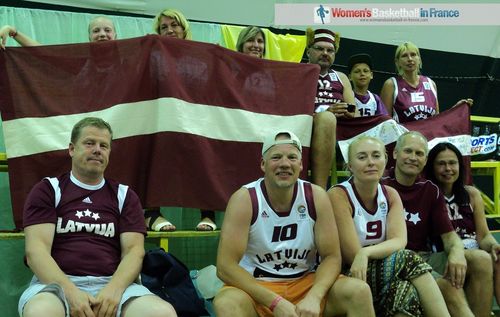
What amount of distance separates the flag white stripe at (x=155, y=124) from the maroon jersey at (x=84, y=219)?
2.18 ft

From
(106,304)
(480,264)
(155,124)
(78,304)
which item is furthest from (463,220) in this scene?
(78,304)

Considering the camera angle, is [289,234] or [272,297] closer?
[272,297]

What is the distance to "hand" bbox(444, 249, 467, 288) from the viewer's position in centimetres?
295

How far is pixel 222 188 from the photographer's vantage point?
3.40 meters

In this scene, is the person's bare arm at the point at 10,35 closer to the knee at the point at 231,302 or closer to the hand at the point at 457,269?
the knee at the point at 231,302

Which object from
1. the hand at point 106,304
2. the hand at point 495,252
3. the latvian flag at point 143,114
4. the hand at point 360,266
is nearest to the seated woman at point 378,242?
the hand at point 360,266

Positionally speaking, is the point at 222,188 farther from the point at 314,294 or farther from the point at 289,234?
the point at 314,294

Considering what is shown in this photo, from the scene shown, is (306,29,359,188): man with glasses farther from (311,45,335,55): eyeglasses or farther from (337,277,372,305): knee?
(337,277,372,305): knee

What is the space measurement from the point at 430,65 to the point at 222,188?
14.9 ft

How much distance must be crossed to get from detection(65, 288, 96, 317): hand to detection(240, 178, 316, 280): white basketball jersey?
76 cm

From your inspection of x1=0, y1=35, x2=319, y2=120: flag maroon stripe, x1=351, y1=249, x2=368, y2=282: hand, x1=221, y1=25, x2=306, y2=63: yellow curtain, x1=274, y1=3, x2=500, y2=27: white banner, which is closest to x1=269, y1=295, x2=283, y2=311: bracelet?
x1=351, y1=249, x2=368, y2=282: hand

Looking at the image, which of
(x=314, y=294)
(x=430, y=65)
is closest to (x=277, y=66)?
(x=314, y=294)

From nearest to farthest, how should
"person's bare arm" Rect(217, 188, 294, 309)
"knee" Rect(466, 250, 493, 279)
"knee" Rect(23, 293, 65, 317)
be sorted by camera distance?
"knee" Rect(23, 293, 65, 317)
"person's bare arm" Rect(217, 188, 294, 309)
"knee" Rect(466, 250, 493, 279)

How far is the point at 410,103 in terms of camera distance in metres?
4.36
